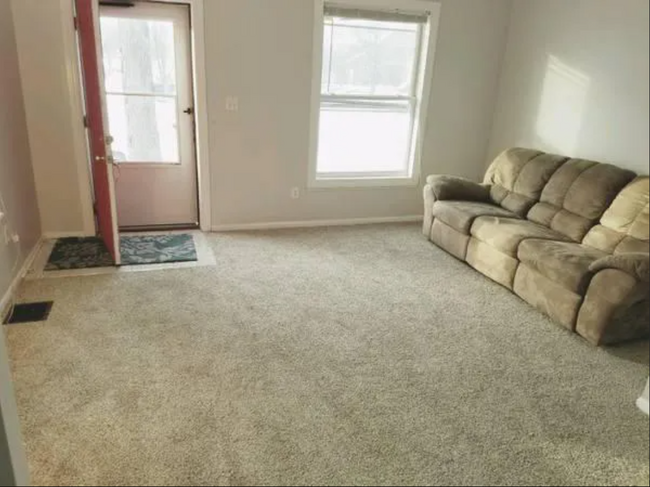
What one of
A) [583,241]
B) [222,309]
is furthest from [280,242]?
[583,241]

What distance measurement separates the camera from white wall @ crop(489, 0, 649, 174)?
1407 millimetres

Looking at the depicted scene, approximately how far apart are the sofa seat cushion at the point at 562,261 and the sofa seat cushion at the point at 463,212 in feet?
1.87

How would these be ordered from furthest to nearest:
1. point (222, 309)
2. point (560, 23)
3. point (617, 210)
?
point (222, 309)
point (560, 23)
point (617, 210)

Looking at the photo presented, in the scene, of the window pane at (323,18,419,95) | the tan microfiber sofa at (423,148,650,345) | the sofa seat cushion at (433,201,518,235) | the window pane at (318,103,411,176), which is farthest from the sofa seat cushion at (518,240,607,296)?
the window pane at (323,18,419,95)

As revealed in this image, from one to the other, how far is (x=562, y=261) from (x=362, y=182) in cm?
223

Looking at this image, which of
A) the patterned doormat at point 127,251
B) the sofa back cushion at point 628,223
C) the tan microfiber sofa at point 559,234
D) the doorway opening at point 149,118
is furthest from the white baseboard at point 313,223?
the sofa back cushion at point 628,223

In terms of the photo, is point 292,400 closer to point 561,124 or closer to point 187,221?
point 561,124

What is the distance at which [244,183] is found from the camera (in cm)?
Result: 417

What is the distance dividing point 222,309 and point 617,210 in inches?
81.9

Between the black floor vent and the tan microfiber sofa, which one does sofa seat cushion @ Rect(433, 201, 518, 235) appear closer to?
the tan microfiber sofa

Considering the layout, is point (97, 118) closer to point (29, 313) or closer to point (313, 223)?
point (29, 313)

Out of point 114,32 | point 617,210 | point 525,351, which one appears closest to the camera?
point 617,210

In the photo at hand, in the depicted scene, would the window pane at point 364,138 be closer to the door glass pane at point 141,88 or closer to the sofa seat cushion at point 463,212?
the sofa seat cushion at point 463,212

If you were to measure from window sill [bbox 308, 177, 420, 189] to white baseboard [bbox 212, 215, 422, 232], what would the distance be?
34cm
